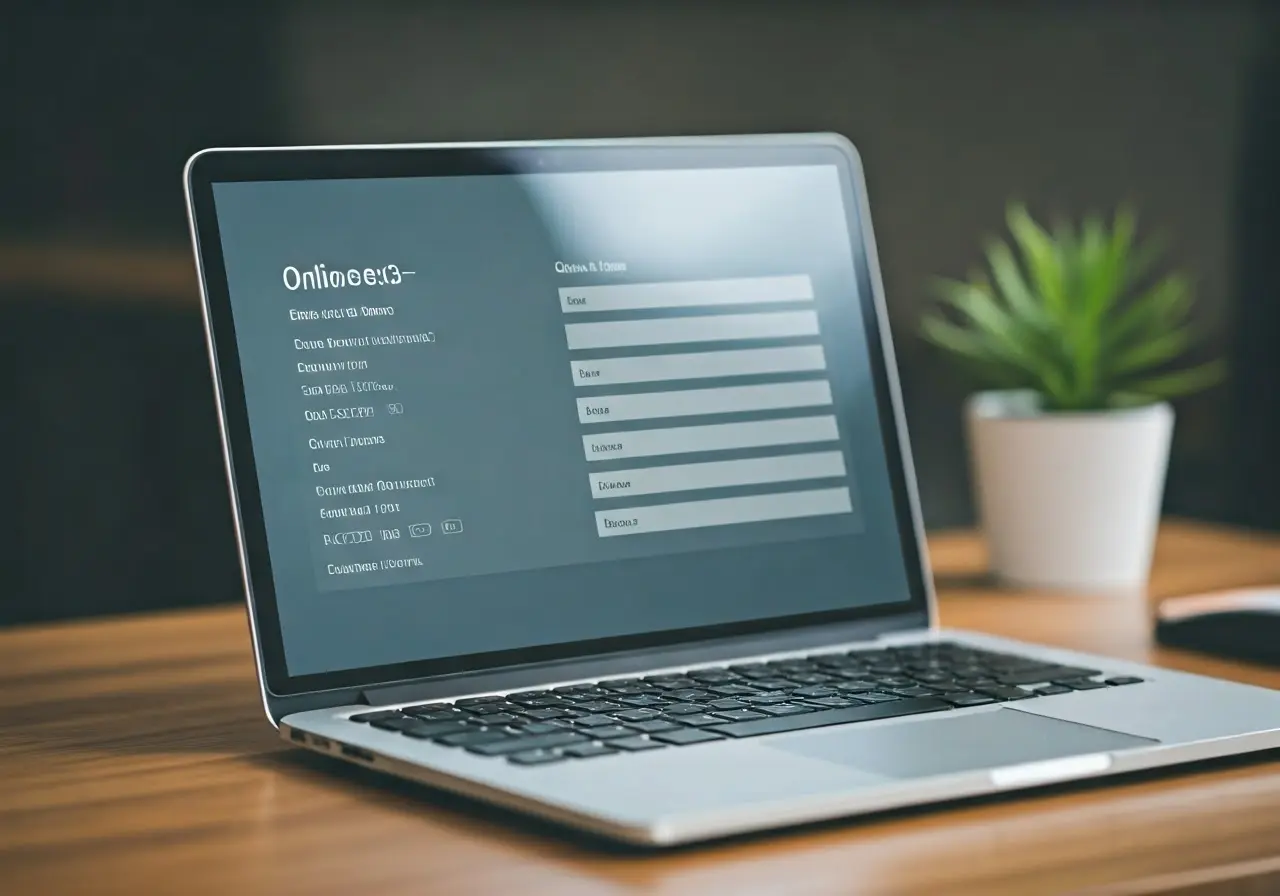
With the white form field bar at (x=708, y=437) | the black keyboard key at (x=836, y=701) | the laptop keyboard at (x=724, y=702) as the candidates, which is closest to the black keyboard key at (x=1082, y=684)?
the laptop keyboard at (x=724, y=702)

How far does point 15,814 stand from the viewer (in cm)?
66

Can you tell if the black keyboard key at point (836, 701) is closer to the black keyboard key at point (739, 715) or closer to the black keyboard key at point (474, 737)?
the black keyboard key at point (739, 715)

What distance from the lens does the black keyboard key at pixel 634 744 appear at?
67cm

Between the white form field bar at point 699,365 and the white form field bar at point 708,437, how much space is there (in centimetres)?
3

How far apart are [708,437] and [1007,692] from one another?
0.23 meters

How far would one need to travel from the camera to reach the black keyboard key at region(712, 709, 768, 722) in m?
0.72

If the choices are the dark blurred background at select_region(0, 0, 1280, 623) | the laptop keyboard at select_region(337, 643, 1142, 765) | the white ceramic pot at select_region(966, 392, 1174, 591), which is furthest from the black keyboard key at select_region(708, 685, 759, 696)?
the dark blurred background at select_region(0, 0, 1280, 623)

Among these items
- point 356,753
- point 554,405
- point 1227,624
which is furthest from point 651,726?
point 1227,624

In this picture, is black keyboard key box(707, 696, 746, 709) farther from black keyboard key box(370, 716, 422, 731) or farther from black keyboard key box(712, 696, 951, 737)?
black keyboard key box(370, 716, 422, 731)

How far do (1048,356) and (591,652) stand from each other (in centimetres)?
54

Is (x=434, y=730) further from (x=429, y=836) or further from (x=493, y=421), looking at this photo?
(x=493, y=421)

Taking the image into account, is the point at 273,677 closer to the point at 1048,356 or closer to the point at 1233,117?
the point at 1048,356

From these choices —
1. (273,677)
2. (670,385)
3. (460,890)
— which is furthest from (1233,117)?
(460,890)

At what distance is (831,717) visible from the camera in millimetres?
721
